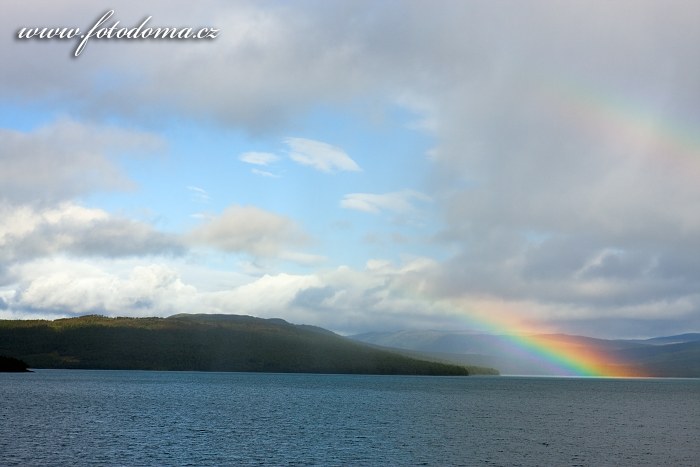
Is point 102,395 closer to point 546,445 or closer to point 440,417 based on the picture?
point 440,417

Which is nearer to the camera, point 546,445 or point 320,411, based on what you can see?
point 546,445

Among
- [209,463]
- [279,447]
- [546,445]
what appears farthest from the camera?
[546,445]

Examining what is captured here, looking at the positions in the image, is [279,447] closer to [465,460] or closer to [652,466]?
[465,460]

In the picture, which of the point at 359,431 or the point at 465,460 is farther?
the point at 359,431

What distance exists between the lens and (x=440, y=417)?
4847 inches

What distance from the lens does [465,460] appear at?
234 ft

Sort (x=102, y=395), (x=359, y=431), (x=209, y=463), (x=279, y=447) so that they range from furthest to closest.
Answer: (x=102, y=395) → (x=359, y=431) → (x=279, y=447) → (x=209, y=463)

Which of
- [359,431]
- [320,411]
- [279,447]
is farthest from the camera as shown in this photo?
[320,411]

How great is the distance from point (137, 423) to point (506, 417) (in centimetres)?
6918

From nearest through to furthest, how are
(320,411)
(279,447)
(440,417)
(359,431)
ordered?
(279,447) → (359,431) → (440,417) → (320,411)

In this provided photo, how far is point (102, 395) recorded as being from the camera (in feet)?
529

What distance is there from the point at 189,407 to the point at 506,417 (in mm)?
63305

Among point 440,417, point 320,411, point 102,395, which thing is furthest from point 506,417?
point 102,395

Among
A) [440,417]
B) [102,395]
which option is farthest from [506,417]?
[102,395]
